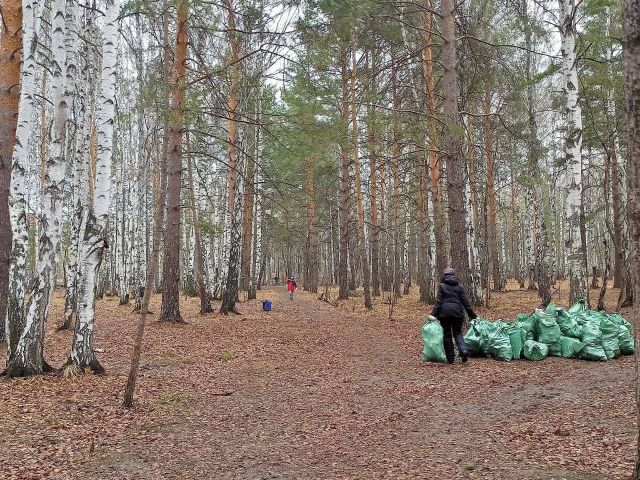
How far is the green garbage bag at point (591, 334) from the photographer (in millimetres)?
8317

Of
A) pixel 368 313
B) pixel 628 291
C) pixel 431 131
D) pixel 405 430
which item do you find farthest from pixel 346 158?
pixel 405 430

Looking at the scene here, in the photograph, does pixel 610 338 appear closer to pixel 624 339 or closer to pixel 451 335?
pixel 624 339

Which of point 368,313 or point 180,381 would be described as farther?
point 368,313

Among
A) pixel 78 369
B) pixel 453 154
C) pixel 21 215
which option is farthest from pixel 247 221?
pixel 78 369

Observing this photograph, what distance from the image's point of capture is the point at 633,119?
3.06 m

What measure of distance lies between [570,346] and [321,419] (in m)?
5.00

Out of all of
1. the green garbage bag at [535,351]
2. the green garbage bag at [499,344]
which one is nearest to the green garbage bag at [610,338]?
the green garbage bag at [535,351]

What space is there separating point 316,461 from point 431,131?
866 centimetres

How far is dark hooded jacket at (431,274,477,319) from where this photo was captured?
8.54 m

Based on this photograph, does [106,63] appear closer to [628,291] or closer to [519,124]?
[519,124]

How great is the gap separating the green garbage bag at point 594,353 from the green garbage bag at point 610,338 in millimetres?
122

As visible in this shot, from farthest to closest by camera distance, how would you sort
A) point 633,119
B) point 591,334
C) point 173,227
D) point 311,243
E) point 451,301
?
point 311,243
point 173,227
point 451,301
point 591,334
point 633,119

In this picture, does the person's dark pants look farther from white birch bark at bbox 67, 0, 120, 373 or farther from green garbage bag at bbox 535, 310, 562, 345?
white birch bark at bbox 67, 0, 120, 373

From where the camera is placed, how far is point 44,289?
714 cm
